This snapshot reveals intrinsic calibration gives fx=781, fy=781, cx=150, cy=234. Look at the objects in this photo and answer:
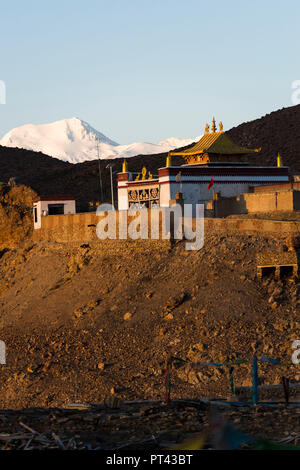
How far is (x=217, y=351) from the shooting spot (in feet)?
88.4

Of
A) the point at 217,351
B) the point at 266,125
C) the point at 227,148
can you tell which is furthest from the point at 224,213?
the point at 266,125

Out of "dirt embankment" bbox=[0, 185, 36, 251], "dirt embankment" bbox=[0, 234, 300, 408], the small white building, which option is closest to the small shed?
"dirt embankment" bbox=[0, 234, 300, 408]

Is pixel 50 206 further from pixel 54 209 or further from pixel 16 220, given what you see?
A: pixel 16 220

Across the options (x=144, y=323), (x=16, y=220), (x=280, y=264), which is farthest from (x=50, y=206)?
(x=280, y=264)

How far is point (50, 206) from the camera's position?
44.6 meters

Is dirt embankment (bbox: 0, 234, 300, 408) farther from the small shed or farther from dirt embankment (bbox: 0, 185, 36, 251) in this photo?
dirt embankment (bbox: 0, 185, 36, 251)

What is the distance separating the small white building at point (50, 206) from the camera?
43594 millimetres

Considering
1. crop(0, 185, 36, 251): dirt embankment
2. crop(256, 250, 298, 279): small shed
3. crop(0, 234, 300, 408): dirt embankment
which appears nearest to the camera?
crop(0, 234, 300, 408): dirt embankment

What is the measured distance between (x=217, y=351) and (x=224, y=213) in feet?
47.8

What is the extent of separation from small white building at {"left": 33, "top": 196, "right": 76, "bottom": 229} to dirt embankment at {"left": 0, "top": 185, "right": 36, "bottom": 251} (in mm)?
684

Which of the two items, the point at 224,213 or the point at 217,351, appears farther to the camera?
the point at 224,213

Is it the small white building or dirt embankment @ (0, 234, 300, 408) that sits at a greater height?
the small white building

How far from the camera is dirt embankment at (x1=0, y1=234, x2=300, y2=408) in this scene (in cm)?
2661
